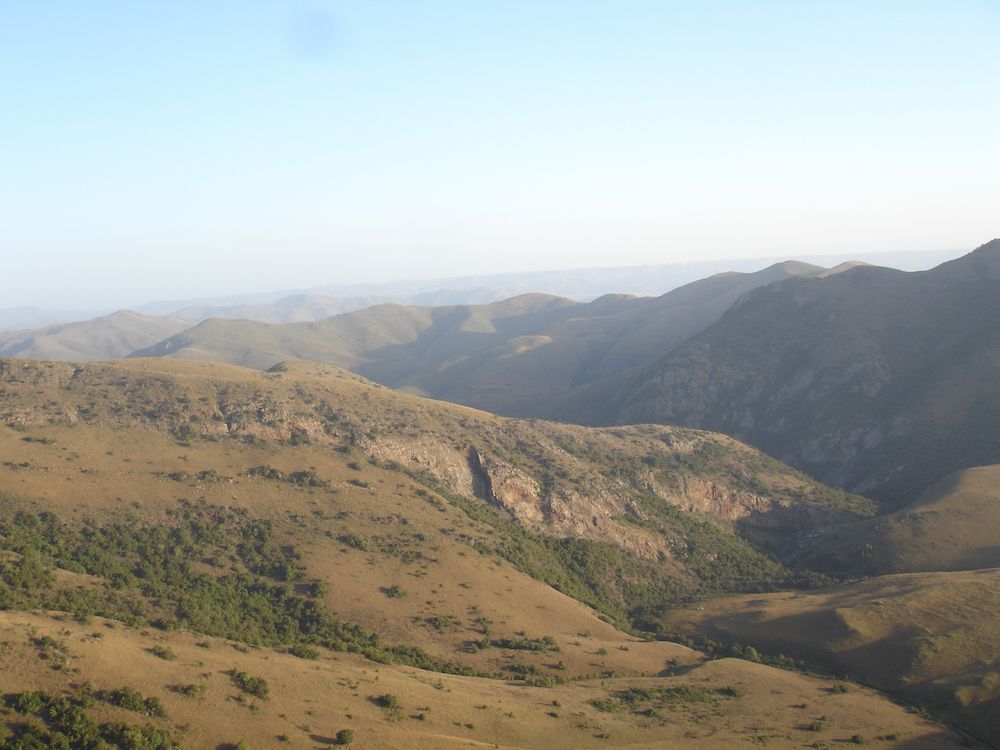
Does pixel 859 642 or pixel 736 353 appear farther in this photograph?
pixel 736 353

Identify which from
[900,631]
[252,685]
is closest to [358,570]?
[252,685]

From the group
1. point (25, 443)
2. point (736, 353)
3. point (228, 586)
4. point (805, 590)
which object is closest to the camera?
point (228, 586)

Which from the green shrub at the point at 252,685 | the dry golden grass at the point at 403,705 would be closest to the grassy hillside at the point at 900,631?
the dry golden grass at the point at 403,705

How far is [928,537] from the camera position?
225ft

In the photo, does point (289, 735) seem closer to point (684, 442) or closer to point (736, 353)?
point (684, 442)

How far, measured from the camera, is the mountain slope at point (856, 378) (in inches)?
3836

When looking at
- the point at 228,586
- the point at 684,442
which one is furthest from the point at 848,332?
the point at 228,586

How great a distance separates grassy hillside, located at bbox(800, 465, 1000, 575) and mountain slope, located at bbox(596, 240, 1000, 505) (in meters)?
15.4

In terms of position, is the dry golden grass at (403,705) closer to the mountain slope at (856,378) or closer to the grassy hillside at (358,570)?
the grassy hillside at (358,570)

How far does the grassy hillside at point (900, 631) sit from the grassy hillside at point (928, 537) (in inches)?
270

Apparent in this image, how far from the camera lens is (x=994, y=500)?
235 feet

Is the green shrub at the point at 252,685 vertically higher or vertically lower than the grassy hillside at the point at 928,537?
higher

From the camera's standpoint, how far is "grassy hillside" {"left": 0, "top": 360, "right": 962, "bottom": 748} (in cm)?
3222

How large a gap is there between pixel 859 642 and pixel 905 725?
1153cm
